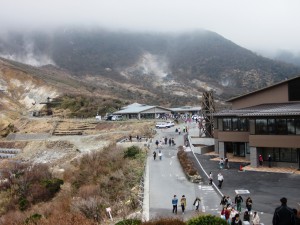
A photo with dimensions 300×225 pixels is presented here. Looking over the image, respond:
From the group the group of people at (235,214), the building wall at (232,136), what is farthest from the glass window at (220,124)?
the group of people at (235,214)

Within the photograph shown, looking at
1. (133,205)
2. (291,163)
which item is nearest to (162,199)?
(133,205)

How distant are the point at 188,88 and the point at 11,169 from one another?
12604cm

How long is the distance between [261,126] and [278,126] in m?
1.66

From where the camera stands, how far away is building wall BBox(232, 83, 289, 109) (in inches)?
1527

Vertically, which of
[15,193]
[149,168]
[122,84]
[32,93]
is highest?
[122,84]

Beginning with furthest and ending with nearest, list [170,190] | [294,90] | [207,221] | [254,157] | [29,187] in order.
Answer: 1. [29,187]
2. [294,90]
3. [254,157]
4. [170,190]
5. [207,221]

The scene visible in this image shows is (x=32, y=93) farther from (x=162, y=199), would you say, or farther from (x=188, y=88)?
(x=162, y=199)

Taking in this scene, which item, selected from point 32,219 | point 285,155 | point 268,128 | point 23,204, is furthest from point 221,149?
point 32,219

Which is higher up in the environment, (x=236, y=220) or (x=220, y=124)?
(x=220, y=124)

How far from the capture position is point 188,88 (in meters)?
168

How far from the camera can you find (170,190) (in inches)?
1069

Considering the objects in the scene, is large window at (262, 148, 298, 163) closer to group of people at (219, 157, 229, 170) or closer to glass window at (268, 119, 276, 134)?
glass window at (268, 119, 276, 134)

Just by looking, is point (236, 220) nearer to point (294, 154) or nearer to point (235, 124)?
point (294, 154)

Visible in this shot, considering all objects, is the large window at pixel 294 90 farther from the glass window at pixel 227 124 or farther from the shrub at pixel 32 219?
the shrub at pixel 32 219
